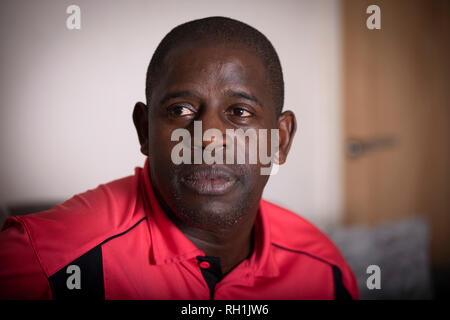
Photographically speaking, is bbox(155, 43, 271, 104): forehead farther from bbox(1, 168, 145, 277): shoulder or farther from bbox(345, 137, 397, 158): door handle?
bbox(345, 137, 397, 158): door handle

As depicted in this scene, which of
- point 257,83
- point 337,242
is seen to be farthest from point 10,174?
point 337,242

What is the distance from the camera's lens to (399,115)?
1179 millimetres

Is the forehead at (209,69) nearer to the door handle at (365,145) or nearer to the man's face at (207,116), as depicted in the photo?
the man's face at (207,116)

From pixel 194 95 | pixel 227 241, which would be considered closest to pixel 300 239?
pixel 227 241

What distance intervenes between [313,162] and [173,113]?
356 mm

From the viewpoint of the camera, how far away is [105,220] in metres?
0.64

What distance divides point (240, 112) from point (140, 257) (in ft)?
0.93

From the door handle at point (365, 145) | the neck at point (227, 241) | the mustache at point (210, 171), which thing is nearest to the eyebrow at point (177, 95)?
the mustache at point (210, 171)

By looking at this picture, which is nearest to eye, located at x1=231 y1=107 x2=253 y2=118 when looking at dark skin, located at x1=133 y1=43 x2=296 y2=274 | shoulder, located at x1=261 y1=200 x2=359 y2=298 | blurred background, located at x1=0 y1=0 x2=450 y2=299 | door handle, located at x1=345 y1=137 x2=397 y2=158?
dark skin, located at x1=133 y1=43 x2=296 y2=274

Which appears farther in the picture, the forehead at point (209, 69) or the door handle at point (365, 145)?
the door handle at point (365, 145)

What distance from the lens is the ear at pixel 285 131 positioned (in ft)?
2.31

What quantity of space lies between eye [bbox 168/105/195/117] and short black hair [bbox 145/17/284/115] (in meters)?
0.05

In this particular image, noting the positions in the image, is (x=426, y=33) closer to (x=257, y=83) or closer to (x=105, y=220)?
(x=257, y=83)

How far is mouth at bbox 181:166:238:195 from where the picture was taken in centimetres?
59
